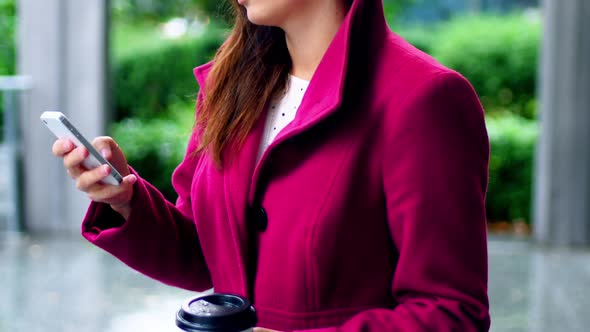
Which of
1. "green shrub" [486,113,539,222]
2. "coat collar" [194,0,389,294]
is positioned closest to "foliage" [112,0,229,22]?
"green shrub" [486,113,539,222]

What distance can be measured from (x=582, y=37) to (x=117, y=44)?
4611 millimetres

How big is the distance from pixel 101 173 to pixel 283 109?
346 mm

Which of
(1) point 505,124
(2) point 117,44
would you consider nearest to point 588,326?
(1) point 505,124

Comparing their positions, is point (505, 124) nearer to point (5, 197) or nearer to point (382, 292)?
point (5, 197)

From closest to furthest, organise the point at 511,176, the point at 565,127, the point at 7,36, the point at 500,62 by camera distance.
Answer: the point at 565,127
the point at 7,36
the point at 511,176
the point at 500,62

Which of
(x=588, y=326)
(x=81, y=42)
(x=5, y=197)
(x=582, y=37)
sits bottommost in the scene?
(x=5, y=197)

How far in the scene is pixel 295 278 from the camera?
4.09 ft

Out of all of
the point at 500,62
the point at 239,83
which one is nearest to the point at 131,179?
the point at 239,83

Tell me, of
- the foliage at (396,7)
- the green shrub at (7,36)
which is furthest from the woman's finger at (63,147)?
the foliage at (396,7)

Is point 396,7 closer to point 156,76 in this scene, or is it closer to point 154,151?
point 156,76

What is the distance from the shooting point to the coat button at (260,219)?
1.29m

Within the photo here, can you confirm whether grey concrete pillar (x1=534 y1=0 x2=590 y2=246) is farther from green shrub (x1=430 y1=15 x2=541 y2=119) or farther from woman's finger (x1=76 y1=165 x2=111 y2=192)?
woman's finger (x1=76 y1=165 x2=111 y2=192)

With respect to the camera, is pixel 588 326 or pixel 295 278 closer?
pixel 295 278

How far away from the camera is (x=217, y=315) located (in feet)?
3.32
